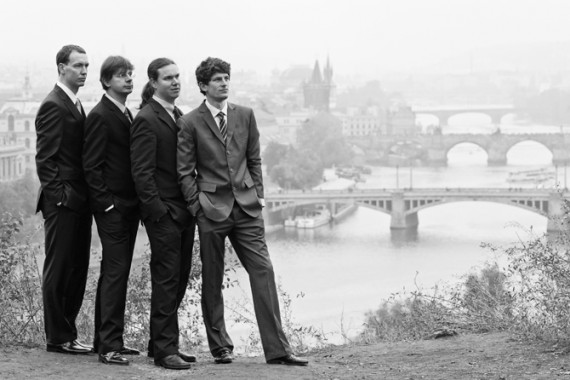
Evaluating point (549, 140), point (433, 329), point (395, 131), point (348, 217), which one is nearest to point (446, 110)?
point (395, 131)

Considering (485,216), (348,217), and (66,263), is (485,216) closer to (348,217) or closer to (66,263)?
(348,217)

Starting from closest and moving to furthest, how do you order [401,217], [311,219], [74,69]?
[74,69] < [401,217] < [311,219]

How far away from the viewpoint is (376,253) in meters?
22.1

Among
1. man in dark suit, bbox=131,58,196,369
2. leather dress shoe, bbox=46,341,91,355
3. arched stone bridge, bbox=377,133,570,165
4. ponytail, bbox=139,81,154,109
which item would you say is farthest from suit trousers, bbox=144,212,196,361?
arched stone bridge, bbox=377,133,570,165

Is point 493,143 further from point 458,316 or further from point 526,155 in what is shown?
point 458,316

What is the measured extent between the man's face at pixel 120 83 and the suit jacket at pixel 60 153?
12 cm

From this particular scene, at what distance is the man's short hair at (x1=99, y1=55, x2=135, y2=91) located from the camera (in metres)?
3.75

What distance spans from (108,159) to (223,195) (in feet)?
1.08

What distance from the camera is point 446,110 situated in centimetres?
7331

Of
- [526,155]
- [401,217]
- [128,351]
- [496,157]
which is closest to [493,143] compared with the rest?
[496,157]

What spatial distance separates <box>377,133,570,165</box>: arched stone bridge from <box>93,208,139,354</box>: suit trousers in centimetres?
4018

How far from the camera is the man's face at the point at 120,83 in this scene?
3760mm

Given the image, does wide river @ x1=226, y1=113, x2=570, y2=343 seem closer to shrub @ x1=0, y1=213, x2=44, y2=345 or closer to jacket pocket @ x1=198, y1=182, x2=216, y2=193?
shrub @ x1=0, y1=213, x2=44, y2=345

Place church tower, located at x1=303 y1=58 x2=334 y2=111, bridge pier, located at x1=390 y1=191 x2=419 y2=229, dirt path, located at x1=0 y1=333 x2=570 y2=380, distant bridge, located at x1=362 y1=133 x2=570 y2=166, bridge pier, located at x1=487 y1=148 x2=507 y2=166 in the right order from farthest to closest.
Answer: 1. church tower, located at x1=303 y1=58 x2=334 y2=111
2. distant bridge, located at x1=362 y1=133 x2=570 y2=166
3. bridge pier, located at x1=487 y1=148 x2=507 y2=166
4. bridge pier, located at x1=390 y1=191 x2=419 y2=229
5. dirt path, located at x1=0 y1=333 x2=570 y2=380
